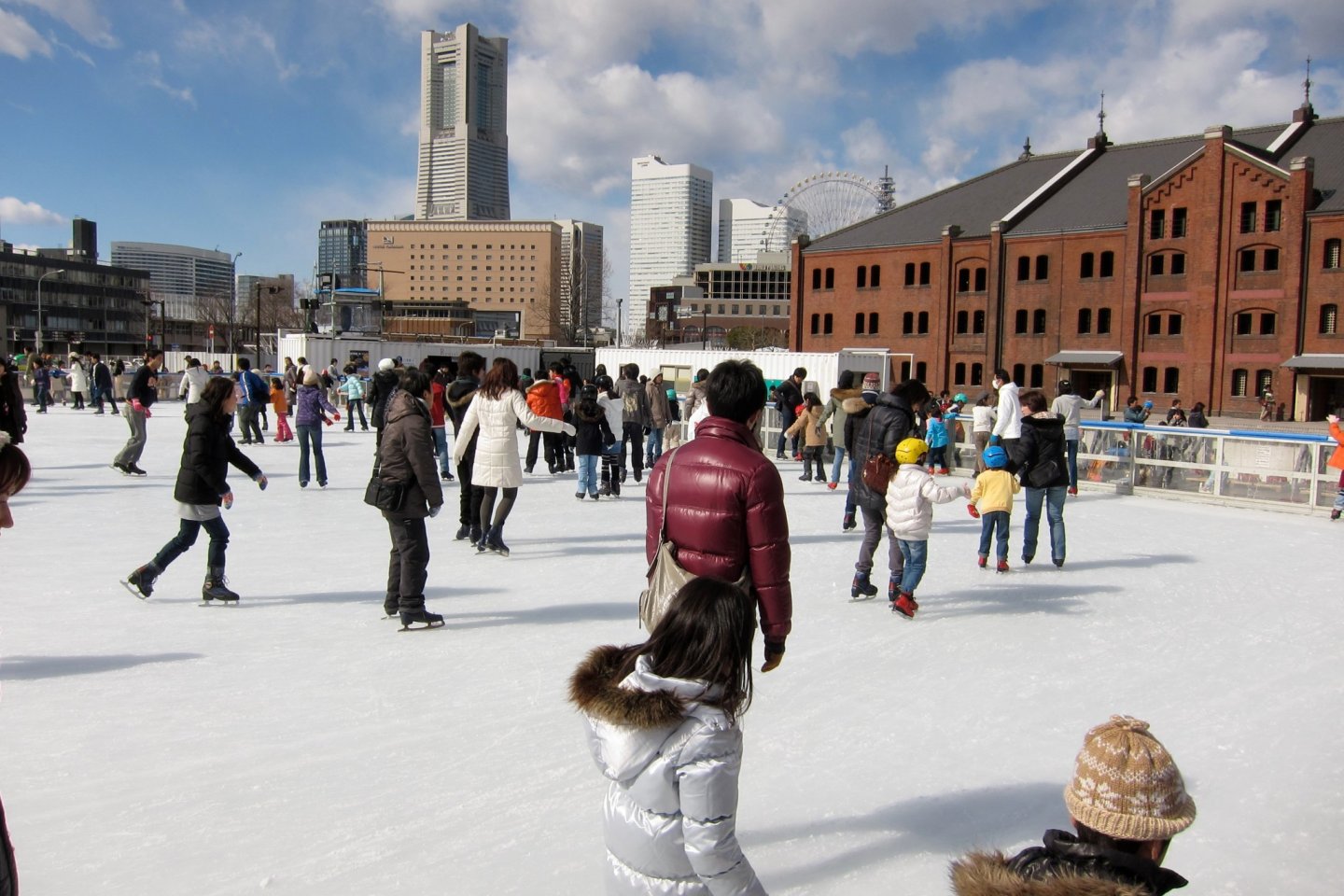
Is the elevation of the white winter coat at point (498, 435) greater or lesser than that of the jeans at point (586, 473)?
greater

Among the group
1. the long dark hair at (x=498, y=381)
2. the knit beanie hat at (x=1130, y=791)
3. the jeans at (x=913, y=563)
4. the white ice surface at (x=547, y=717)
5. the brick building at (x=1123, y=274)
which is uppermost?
the brick building at (x=1123, y=274)

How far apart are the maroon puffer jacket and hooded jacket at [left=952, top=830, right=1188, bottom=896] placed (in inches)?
57.5

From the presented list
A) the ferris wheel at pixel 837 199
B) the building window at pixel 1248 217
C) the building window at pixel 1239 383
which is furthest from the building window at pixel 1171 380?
the ferris wheel at pixel 837 199

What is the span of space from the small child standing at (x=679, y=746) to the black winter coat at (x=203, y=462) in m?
5.15

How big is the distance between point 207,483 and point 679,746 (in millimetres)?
5422

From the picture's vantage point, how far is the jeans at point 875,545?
727 cm

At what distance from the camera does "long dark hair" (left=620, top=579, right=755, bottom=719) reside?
2.28m

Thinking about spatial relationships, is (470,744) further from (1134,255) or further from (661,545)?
(1134,255)

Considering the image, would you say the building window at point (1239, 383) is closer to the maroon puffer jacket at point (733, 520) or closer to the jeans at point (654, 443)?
the jeans at point (654, 443)

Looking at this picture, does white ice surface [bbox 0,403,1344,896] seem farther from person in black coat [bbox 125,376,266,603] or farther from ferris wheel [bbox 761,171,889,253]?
ferris wheel [bbox 761,171,889,253]

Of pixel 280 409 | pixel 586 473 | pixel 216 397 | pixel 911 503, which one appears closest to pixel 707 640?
pixel 911 503

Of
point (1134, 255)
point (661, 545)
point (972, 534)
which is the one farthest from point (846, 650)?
point (1134, 255)

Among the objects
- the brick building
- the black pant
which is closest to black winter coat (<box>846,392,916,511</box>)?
the black pant

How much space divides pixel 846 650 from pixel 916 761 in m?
1.76
